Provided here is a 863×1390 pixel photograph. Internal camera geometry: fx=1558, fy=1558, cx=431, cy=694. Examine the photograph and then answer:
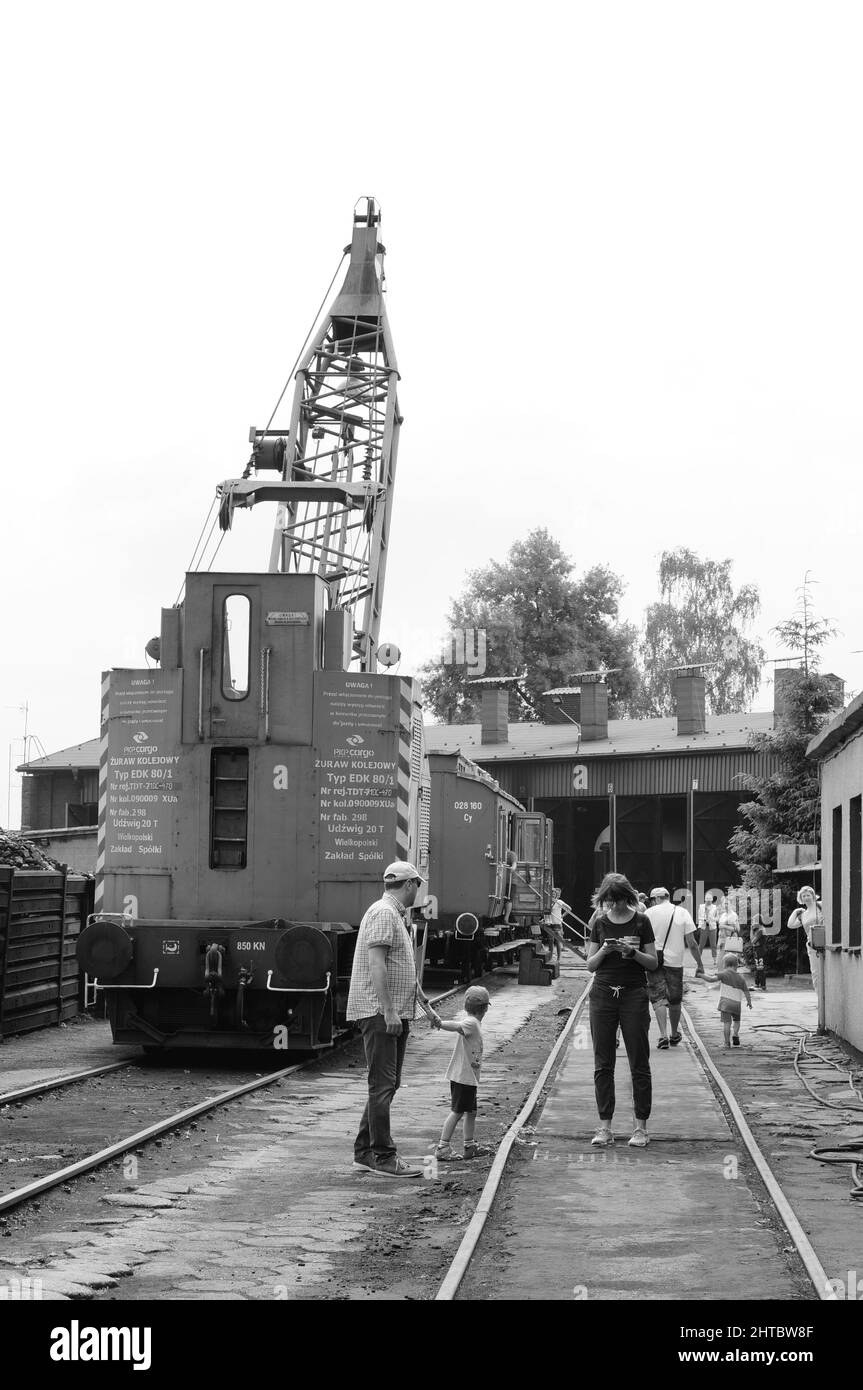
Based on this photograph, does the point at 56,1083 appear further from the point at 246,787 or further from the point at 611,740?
the point at 611,740

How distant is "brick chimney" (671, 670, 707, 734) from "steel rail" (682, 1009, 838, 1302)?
38184mm

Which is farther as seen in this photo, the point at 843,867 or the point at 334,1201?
the point at 843,867

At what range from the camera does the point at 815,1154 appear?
947 centimetres

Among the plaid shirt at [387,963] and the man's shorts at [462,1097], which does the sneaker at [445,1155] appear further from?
the plaid shirt at [387,963]

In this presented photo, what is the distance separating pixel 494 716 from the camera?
180 ft

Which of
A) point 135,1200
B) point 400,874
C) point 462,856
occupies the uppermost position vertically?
point 400,874

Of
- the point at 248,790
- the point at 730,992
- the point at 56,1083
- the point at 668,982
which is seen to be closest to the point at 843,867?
the point at 730,992

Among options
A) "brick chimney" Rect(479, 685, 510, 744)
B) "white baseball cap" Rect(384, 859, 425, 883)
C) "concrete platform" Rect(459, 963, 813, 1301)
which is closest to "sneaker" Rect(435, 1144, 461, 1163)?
"concrete platform" Rect(459, 963, 813, 1301)

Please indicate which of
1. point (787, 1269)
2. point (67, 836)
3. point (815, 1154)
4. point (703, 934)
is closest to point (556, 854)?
point (703, 934)

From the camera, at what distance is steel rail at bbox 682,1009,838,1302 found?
233 inches

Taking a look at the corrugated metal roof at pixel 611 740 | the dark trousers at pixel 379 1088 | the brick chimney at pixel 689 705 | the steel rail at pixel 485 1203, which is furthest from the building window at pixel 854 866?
the brick chimney at pixel 689 705

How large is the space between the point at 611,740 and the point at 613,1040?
1726 inches

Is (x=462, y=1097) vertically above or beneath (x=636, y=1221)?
above
